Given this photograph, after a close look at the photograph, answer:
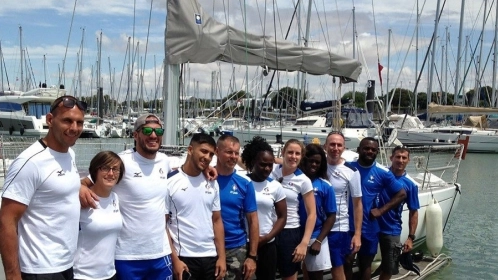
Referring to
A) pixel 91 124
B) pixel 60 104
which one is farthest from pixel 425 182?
pixel 91 124

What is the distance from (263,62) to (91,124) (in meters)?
38.8

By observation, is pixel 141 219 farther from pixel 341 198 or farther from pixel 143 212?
pixel 341 198

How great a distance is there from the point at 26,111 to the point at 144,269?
38781mm

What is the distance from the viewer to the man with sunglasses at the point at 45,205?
10.6 feet

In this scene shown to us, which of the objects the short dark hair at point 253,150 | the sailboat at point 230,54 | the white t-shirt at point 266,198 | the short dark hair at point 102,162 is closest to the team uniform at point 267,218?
the white t-shirt at point 266,198

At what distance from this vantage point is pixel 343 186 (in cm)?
579

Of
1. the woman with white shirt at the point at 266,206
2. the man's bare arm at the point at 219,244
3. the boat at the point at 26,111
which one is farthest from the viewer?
the boat at the point at 26,111

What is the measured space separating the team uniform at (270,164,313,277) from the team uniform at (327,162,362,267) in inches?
25.1

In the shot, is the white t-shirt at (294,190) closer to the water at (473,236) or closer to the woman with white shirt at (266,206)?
the woman with white shirt at (266,206)

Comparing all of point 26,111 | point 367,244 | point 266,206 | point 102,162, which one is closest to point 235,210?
point 266,206

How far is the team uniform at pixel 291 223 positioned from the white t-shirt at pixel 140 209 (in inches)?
56.5

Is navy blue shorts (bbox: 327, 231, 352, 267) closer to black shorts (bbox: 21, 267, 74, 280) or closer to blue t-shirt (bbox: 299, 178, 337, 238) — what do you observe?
blue t-shirt (bbox: 299, 178, 337, 238)

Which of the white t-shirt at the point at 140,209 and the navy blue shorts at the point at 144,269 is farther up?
the white t-shirt at the point at 140,209

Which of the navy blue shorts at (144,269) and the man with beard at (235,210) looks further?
the man with beard at (235,210)
